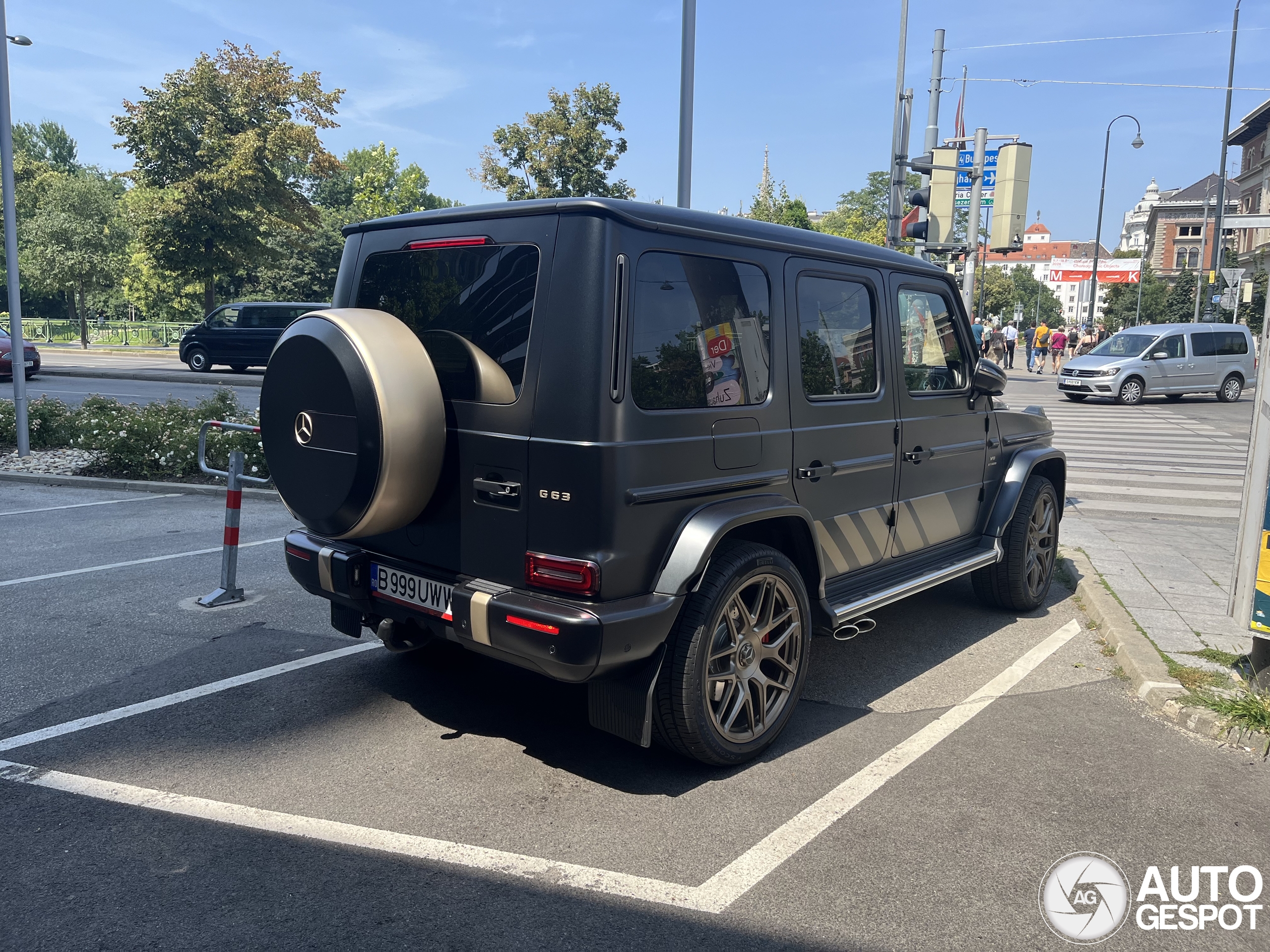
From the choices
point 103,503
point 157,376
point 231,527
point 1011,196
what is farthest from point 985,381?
point 157,376

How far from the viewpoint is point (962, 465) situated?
5.45 metres

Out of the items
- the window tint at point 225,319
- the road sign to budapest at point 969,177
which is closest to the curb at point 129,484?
the road sign to budapest at point 969,177

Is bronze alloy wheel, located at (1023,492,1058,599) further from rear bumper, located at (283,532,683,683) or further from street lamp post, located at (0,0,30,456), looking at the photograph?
street lamp post, located at (0,0,30,456)

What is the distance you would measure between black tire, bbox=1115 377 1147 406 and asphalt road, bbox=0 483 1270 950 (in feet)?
64.8

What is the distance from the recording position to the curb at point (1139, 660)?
168 inches

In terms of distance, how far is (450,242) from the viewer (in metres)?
3.79

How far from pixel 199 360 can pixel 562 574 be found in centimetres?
2880

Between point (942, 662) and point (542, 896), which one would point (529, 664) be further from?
point (942, 662)

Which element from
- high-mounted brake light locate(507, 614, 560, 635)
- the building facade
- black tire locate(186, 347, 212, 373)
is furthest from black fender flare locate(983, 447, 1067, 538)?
the building facade

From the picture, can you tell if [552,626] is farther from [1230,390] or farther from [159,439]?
[1230,390]

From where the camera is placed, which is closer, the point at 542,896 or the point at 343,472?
the point at 542,896

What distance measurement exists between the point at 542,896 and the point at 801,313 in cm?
259

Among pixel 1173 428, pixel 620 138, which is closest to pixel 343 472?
pixel 1173 428

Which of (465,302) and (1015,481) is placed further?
(1015,481)
